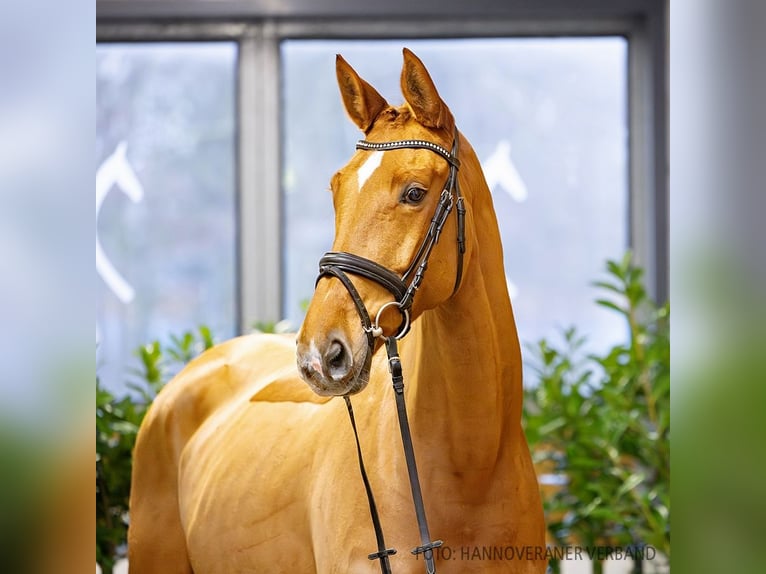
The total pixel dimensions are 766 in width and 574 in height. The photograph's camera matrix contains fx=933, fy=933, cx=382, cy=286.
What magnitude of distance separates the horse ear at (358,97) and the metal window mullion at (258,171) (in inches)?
117

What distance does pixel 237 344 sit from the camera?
104 inches

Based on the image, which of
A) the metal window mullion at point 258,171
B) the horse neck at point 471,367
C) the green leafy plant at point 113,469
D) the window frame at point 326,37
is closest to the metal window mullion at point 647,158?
the window frame at point 326,37

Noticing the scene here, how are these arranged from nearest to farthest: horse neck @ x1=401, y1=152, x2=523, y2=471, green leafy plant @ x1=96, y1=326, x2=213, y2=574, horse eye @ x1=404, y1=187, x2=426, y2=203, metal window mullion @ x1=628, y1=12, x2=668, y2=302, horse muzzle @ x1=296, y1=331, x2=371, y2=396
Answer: horse muzzle @ x1=296, y1=331, x2=371, y2=396
horse eye @ x1=404, y1=187, x2=426, y2=203
horse neck @ x1=401, y1=152, x2=523, y2=471
green leafy plant @ x1=96, y1=326, x2=213, y2=574
metal window mullion @ x1=628, y1=12, x2=668, y2=302

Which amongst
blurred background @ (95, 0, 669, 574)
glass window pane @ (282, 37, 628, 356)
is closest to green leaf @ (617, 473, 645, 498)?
blurred background @ (95, 0, 669, 574)

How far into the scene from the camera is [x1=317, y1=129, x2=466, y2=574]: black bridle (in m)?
1.35

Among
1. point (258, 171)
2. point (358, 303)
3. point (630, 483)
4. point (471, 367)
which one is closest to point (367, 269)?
point (358, 303)

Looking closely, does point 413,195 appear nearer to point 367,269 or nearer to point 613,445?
point 367,269

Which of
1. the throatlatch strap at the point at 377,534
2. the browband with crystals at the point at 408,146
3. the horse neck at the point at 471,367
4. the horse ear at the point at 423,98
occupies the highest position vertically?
the horse ear at the point at 423,98

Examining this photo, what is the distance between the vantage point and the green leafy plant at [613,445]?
135 inches

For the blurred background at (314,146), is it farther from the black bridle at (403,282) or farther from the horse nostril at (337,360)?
the horse nostril at (337,360)

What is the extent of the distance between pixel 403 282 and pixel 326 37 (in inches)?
135

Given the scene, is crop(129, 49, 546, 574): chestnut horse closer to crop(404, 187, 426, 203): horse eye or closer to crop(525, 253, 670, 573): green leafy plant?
crop(404, 187, 426, 203): horse eye
